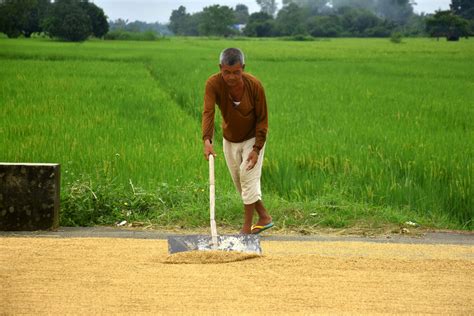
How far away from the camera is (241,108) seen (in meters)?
5.61

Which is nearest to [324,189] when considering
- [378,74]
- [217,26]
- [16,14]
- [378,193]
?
[378,193]

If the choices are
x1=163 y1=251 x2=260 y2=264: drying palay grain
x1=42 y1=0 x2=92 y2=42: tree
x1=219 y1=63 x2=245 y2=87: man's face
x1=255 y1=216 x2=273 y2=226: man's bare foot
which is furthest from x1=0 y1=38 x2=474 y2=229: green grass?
x1=42 y1=0 x2=92 y2=42: tree

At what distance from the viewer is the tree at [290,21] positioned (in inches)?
2886

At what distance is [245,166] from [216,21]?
86.0 m

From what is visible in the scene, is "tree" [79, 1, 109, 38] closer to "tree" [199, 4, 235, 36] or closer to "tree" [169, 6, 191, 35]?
"tree" [199, 4, 235, 36]

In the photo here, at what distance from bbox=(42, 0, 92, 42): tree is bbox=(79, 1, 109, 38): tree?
42.3 inches

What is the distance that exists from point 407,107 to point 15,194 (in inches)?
348

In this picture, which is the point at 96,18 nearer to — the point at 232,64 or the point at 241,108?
the point at 241,108

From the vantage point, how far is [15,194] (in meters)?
6.21

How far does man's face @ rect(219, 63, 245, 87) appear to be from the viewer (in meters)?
5.40

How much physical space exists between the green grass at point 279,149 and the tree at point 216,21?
7206 centimetres

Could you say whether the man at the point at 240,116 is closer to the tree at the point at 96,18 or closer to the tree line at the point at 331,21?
the tree line at the point at 331,21

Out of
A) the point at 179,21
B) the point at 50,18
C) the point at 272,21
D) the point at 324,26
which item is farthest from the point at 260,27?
the point at 50,18

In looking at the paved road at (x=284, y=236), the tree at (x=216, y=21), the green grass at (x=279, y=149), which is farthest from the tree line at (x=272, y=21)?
the paved road at (x=284, y=236)
